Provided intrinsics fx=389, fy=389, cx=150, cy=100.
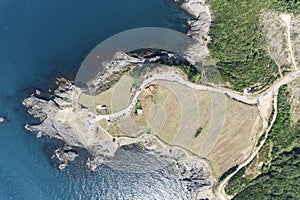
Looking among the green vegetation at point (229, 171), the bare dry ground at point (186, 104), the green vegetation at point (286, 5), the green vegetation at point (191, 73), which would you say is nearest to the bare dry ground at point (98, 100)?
the bare dry ground at point (186, 104)

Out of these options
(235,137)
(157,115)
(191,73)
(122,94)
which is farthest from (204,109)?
(122,94)

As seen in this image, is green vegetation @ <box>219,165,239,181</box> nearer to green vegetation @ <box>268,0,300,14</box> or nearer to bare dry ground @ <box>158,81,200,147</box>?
bare dry ground @ <box>158,81,200,147</box>

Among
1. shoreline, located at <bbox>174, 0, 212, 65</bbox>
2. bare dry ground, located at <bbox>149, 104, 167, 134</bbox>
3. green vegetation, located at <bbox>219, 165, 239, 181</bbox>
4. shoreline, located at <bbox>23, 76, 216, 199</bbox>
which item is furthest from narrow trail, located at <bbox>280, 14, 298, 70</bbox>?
bare dry ground, located at <bbox>149, 104, 167, 134</bbox>

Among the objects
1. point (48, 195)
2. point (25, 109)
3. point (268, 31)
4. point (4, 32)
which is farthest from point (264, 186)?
point (4, 32)

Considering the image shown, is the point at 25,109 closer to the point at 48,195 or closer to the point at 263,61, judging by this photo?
the point at 48,195

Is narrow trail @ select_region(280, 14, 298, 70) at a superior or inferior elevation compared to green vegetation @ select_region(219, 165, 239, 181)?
superior

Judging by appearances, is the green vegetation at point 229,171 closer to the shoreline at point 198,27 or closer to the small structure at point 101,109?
the shoreline at point 198,27
